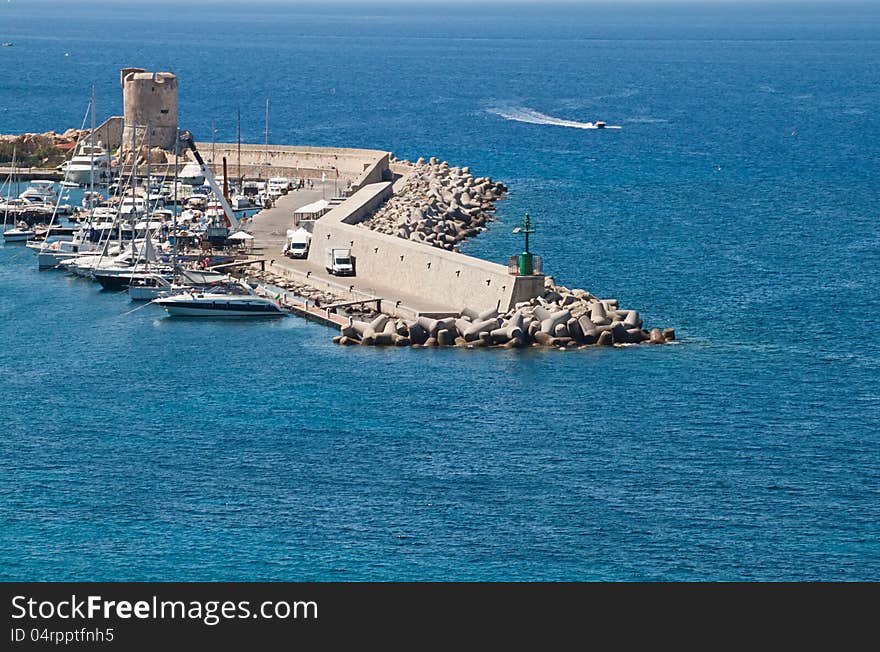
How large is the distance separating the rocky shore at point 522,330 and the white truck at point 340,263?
8617 mm

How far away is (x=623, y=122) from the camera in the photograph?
138m

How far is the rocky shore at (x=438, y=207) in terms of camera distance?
72250 mm

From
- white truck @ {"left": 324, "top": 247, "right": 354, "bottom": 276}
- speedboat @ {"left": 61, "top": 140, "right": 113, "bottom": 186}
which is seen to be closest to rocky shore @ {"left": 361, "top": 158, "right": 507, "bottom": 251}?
white truck @ {"left": 324, "top": 247, "right": 354, "bottom": 276}

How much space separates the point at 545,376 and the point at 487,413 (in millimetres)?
4153

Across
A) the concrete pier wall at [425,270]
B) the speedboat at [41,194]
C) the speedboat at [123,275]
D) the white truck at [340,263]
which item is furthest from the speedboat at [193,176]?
the white truck at [340,263]

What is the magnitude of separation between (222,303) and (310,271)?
5.68 m

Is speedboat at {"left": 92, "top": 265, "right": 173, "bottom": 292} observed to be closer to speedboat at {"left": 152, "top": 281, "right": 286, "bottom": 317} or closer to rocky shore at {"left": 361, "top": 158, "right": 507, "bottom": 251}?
speedboat at {"left": 152, "top": 281, "right": 286, "bottom": 317}

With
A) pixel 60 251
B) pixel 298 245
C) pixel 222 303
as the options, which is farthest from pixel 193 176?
pixel 222 303

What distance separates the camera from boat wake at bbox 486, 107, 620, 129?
438 ft

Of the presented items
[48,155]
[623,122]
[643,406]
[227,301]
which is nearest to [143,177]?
[48,155]

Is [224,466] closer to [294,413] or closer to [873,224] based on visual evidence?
[294,413]

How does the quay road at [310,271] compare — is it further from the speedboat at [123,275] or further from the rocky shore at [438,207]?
the speedboat at [123,275]

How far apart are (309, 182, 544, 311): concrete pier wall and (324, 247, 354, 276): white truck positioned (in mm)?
310

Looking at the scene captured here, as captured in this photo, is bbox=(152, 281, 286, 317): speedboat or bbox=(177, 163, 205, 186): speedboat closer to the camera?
bbox=(152, 281, 286, 317): speedboat
